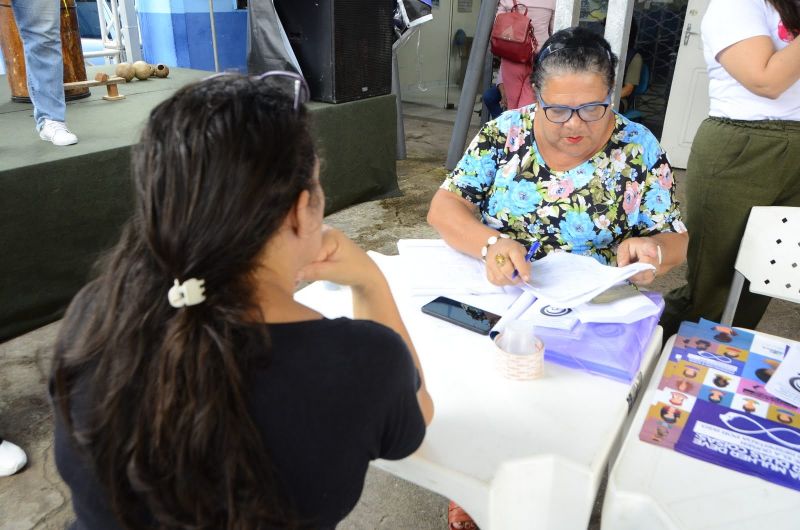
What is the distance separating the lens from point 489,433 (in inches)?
36.3

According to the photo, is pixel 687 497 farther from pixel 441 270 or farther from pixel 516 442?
pixel 441 270

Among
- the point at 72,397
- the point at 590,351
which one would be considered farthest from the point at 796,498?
the point at 72,397

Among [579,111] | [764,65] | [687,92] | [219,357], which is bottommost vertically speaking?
[687,92]

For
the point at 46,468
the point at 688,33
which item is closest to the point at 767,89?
the point at 46,468

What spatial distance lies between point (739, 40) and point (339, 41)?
2.56m

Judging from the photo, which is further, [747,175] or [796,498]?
[747,175]

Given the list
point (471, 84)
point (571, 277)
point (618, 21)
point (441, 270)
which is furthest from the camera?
point (471, 84)

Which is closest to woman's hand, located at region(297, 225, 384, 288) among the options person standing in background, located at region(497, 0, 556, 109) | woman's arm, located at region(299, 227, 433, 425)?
woman's arm, located at region(299, 227, 433, 425)

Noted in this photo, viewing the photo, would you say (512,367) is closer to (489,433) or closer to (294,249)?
(489,433)

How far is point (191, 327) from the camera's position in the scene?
63 centimetres

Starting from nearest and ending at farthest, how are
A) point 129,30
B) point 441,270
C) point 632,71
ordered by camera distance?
point 441,270 < point 129,30 < point 632,71

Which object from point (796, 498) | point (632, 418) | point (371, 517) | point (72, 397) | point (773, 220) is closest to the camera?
point (72, 397)

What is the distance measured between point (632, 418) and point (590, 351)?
0.44ft

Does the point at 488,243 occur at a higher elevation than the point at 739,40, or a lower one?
lower
